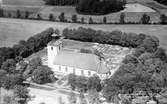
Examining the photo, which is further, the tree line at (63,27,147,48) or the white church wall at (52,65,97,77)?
the tree line at (63,27,147,48)

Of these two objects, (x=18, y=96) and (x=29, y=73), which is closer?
(x=18, y=96)

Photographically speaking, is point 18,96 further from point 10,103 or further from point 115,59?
point 115,59

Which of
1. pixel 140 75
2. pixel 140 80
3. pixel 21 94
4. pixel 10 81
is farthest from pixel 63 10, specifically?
pixel 140 80

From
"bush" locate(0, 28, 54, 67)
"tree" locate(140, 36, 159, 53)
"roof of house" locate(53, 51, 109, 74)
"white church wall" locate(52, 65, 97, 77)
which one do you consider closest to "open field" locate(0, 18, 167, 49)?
"bush" locate(0, 28, 54, 67)

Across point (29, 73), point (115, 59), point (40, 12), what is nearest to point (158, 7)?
point (40, 12)

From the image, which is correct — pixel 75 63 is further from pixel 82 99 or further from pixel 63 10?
pixel 63 10

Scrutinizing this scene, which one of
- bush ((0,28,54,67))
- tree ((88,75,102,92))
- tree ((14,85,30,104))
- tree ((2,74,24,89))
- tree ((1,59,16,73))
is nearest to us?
tree ((14,85,30,104))

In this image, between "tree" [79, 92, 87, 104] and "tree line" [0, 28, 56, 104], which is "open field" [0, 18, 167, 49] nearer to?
"tree line" [0, 28, 56, 104]
